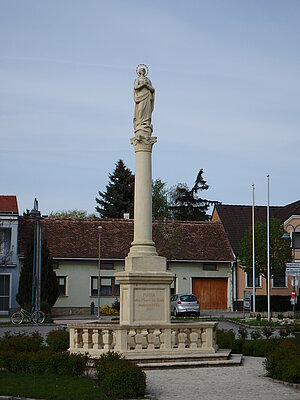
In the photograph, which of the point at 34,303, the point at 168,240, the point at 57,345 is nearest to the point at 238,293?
the point at 168,240

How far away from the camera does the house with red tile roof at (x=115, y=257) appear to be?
158 feet

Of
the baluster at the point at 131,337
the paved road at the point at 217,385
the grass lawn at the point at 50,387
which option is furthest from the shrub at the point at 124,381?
the baluster at the point at 131,337

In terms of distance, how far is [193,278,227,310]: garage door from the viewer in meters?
50.0

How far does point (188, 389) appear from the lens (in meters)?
13.9

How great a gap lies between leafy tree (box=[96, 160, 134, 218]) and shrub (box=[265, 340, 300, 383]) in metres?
58.4

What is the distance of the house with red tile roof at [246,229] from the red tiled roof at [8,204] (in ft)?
52.6

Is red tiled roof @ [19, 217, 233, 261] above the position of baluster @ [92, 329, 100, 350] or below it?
above

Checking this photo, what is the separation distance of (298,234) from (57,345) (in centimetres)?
3672

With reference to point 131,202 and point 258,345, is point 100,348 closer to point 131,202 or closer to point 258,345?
point 258,345

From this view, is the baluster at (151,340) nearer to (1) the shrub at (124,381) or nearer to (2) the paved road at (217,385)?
(2) the paved road at (217,385)

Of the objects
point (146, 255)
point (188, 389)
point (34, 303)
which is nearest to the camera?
point (188, 389)

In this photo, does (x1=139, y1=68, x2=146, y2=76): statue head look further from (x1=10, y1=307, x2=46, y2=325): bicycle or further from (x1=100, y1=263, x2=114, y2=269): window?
(x1=100, y1=263, x2=114, y2=269): window

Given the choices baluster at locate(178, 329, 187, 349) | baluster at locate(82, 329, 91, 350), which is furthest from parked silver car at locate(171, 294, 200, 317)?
baluster at locate(82, 329, 91, 350)

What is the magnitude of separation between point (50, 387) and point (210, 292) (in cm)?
3771
